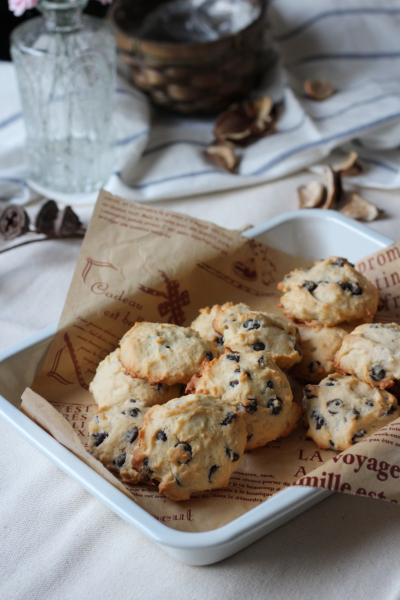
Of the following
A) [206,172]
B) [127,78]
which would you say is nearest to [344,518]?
[206,172]

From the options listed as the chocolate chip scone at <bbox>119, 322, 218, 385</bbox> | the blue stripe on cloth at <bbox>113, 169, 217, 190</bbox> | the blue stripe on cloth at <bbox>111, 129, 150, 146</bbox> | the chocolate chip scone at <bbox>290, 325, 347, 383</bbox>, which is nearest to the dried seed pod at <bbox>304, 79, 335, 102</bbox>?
the blue stripe on cloth at <bbox>113, 169, 217, 190</bbox>

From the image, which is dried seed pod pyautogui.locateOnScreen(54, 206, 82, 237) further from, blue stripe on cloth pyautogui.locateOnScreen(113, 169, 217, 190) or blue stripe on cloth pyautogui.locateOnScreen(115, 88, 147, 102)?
blue stripe on cloth pyautogui.locateOnScreen(115, 88, 147, 102)

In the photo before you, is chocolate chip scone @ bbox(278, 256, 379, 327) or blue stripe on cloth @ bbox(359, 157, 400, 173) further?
blue stripe on cloth @ bbox(359, 157, 400, 173)

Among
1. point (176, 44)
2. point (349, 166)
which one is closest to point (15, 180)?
point (176, 44)

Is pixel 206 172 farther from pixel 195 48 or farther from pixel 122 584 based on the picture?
pixel 122 584

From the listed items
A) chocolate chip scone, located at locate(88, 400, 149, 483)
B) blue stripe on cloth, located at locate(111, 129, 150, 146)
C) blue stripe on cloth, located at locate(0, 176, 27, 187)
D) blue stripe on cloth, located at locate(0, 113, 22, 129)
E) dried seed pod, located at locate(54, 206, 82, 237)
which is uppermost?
chocolate chip scone, located at locate(88, 400, 149, 483)

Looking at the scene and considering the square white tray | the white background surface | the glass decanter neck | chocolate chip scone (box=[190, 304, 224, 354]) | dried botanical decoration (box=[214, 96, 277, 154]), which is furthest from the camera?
dried botanical decoration (box=[214, 96, 277, 154])

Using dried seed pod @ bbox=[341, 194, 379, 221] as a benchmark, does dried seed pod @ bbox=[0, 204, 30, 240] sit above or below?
above

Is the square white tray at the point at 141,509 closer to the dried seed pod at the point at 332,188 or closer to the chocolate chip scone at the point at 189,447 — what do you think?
the chocolate chip scone at the point at 189,447
